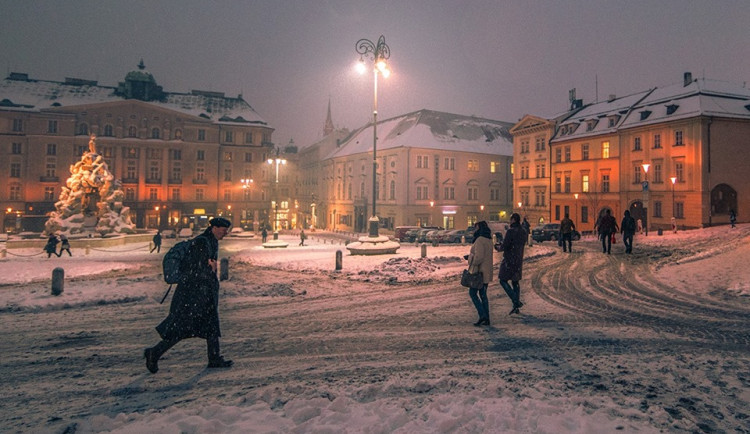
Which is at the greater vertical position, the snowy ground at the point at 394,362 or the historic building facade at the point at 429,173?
the historic building facade at the point at 429,173

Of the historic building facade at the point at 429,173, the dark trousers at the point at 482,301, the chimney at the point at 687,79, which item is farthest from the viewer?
the historic building facade at the point at 429,173

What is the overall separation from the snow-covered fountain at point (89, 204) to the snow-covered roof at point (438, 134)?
30.3 m

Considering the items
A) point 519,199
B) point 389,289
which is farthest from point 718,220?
point 389,289

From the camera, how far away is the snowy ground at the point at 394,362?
161 inches

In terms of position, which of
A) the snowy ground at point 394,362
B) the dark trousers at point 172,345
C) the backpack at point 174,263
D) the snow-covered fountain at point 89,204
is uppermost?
the snow-covered fountain at point 89,204

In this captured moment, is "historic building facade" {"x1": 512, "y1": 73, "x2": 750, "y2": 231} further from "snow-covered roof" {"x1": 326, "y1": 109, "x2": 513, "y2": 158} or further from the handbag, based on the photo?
the handbag

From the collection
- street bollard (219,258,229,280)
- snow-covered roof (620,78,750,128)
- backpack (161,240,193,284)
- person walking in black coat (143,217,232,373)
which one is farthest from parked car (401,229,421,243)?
backpack (161,240,193,284)

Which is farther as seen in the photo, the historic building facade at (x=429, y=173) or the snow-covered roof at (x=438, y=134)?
the snow-covered roof at (x=438, y=134)

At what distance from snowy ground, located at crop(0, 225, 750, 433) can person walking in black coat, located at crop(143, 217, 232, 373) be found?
47cm

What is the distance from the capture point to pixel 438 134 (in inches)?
2135

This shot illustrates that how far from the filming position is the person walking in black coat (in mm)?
5211

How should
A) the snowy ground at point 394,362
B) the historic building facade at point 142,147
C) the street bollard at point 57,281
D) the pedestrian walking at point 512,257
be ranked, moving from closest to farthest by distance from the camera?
the snowy ground at point 394,362, the pedestrian walking at point 512,257, the street bollard at point 57,281, the historic building facade at point 142,147

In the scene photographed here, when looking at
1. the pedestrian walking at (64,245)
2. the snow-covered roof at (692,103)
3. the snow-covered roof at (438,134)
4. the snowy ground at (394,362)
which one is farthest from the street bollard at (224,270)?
the snow-covered roof at (438,134)

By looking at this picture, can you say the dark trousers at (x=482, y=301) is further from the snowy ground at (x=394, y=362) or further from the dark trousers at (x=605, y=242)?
the dark trousers at (x=605, y=242)
